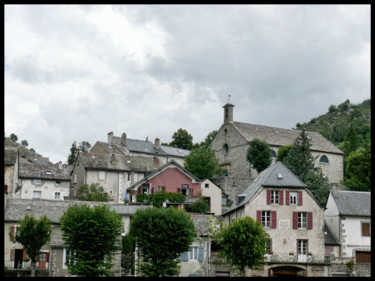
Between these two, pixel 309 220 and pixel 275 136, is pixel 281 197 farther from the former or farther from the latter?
pixel 275 136

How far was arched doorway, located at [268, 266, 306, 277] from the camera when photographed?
1674 inches

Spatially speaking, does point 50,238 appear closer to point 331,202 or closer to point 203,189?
point 203,189

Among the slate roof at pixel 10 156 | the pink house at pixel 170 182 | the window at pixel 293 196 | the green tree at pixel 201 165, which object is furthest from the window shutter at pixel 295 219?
the slate roof at pixel 10 156

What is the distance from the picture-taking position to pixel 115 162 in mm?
65625

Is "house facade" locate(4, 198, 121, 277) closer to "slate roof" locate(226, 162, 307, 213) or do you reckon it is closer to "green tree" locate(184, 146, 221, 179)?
"slate roof" locate(226, 162, 307, 213)

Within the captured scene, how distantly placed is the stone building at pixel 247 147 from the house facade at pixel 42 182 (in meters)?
23.2

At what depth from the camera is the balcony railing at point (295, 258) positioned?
4278 centimetres

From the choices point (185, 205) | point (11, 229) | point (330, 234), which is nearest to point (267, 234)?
point (330, 234)

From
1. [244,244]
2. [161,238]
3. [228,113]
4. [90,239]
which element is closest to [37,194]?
[90,239]

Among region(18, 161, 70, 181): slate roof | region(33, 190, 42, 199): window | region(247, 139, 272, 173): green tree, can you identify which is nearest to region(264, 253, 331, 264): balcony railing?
region(247, 139, 272, 173): green tree

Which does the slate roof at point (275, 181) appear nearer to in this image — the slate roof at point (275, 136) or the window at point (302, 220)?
the window at point (302, 220)

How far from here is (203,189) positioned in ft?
191

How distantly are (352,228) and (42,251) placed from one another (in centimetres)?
2607

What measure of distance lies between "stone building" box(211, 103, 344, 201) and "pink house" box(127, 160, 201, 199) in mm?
14727
